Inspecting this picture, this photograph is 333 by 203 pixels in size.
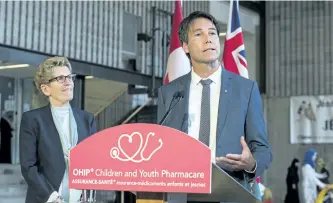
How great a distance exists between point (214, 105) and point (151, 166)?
17.9 inches

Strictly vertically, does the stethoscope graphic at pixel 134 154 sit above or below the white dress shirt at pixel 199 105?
below

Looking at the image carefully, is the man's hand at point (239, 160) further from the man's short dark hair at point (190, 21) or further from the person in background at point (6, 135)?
the person in background at point (6, 135)

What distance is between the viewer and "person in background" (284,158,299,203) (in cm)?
1234

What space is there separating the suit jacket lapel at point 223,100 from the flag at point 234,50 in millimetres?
3844

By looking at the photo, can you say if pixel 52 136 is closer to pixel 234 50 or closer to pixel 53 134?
Answer: pixel 53 134

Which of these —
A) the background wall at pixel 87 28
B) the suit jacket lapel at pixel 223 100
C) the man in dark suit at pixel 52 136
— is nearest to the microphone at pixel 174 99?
the suit jacket lapel at pixel 223 100

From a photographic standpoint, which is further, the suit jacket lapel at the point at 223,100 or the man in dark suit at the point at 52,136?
the man in dark suit at the point at 52,136

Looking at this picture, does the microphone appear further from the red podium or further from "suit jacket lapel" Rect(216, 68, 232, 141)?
the red podium

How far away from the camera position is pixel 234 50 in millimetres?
5695

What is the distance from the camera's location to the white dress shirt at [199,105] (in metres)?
1.72

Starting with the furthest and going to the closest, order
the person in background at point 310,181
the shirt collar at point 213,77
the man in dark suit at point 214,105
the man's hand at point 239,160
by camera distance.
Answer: the person in background at point 310,181 < the shirt collar at point 213,77 < the man in dark suit at point 214,105 < the man's hand at point 239,160

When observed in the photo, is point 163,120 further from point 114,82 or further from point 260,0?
point 260,0

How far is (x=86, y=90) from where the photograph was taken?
958 cm

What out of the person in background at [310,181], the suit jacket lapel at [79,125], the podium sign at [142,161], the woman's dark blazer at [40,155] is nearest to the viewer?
the podium sign at [142,161]
